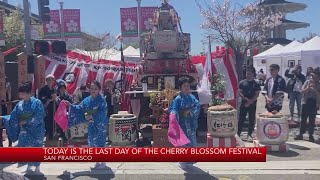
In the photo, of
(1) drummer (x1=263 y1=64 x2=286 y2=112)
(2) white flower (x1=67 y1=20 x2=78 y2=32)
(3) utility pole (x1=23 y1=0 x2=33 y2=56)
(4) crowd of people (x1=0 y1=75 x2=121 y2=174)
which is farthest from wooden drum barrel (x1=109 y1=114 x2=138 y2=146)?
(2) white flower (x1=67 y1=20 x2=78 y2=32)

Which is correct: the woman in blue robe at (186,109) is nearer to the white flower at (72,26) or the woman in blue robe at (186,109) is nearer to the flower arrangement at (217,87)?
the flower arrangement at (217,87)

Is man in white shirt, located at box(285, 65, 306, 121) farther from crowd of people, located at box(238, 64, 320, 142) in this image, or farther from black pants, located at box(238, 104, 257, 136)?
black pants, located at box(238, 104, 257, 136)

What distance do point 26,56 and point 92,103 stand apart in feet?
11.2

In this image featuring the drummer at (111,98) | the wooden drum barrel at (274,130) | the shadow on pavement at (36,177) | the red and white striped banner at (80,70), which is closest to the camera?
the shadow on pavement at (36,177)

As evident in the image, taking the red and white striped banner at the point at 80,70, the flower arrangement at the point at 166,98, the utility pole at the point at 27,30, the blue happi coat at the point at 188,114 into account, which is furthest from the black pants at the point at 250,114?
the utility pole at the point at 27,30

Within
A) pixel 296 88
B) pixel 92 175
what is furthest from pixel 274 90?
pixel 92 175

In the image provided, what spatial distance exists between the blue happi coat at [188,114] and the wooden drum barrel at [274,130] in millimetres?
2187

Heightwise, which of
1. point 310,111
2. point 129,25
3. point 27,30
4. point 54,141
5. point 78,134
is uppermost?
point 129,25

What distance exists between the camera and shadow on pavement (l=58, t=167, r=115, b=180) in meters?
6.77

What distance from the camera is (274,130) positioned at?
8.30 metres

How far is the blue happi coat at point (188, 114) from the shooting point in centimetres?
664

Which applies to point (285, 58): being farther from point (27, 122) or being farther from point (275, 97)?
point (27, 122)

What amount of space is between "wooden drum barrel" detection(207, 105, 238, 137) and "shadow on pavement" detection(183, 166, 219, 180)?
4.36 feet

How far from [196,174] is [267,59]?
21.8 meters
